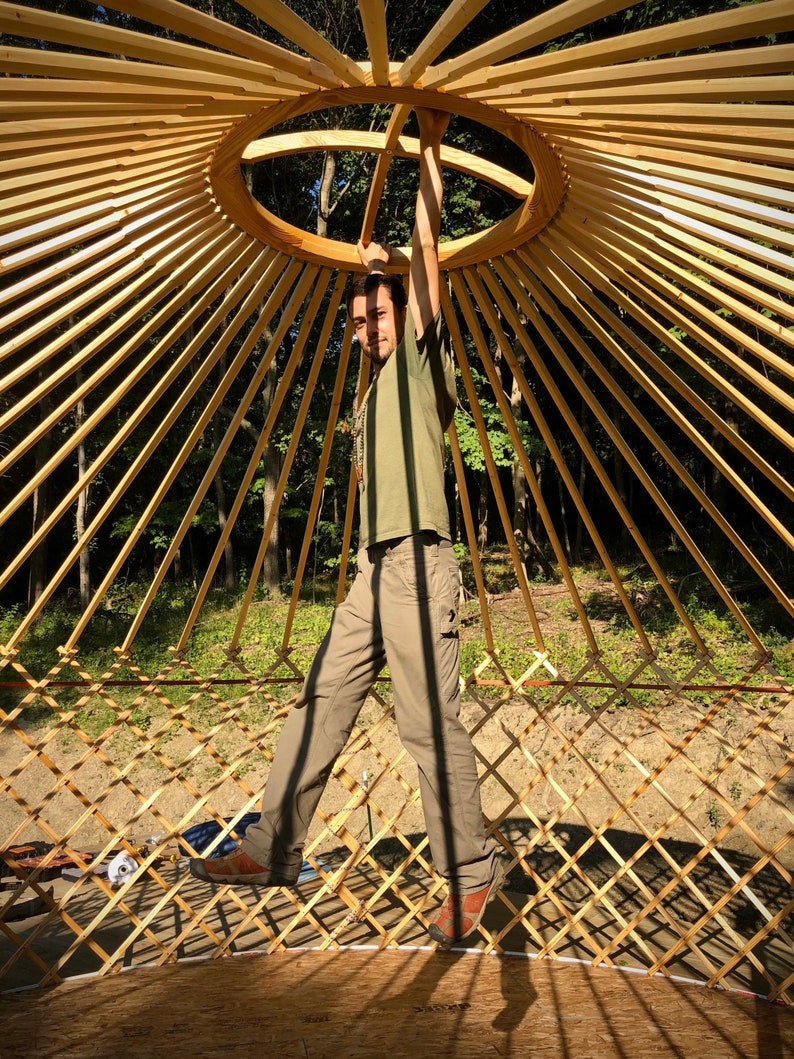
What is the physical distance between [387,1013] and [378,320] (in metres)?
1.98

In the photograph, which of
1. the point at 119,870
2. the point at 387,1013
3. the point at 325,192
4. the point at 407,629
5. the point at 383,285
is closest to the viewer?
the point at 407,629

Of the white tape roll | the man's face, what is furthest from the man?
the white tape roll

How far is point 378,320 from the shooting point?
222cm

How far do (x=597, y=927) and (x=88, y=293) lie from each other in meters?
3.27

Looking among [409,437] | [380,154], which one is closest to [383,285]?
[409,437]

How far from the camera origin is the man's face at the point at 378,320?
87.2 inches

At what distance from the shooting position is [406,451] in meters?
2.14

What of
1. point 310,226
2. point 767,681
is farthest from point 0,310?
point 767,681

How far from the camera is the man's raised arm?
197 cm

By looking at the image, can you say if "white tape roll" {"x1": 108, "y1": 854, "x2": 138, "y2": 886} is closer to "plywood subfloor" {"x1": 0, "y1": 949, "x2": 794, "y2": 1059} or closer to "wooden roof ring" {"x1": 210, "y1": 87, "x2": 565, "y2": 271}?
"plywood subfloor" {"x1": 0, "y1": 949, "x2": 794, "y2": 1059}

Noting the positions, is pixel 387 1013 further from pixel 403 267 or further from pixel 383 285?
pixel 403 267

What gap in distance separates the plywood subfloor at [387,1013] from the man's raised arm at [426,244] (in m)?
1.87

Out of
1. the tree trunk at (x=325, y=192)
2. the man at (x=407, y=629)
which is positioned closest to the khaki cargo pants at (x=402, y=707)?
the man at (x=407, y=629)

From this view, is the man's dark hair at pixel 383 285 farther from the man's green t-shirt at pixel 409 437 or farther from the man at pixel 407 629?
the man's green t-shirt at pixel 409 437
